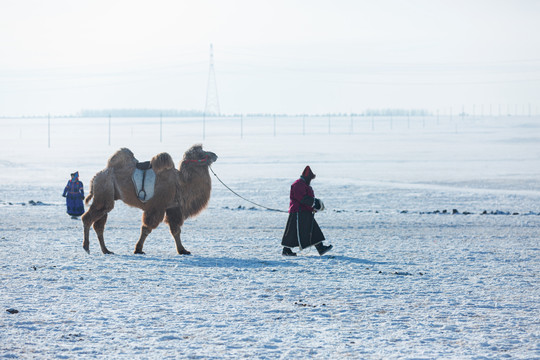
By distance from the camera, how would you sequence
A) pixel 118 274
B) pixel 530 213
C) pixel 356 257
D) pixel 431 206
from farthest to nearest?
pixel 431 206, pixel 530 213, pixel 356 257, pixel 118 274

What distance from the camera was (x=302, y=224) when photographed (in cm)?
1158

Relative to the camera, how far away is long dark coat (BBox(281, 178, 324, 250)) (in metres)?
11.6

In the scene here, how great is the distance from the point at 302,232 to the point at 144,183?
8.98ft

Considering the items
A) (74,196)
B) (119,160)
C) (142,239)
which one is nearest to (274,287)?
(142,239)

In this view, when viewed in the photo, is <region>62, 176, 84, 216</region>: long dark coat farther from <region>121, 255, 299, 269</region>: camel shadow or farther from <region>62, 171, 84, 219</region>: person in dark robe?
<region>121, 255, 299, 269</region>: camel shadow

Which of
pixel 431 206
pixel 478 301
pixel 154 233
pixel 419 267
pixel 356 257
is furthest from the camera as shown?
pixel 431 206

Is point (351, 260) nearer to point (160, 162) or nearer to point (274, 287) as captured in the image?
point (274, 287)

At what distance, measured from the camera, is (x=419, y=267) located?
10352mm

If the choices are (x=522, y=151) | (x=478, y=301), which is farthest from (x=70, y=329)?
(x=522, y=151)

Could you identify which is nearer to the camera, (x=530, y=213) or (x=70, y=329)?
(x=70, y=329)

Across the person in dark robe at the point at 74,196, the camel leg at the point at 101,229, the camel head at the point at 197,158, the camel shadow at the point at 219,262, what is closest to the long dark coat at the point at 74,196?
the person in dark robe at the point at 74,196

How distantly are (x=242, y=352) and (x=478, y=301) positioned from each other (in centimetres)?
333

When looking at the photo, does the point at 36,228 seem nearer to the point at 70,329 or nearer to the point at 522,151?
the point at 70,329

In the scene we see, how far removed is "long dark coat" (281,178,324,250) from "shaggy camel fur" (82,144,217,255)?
171 cm
